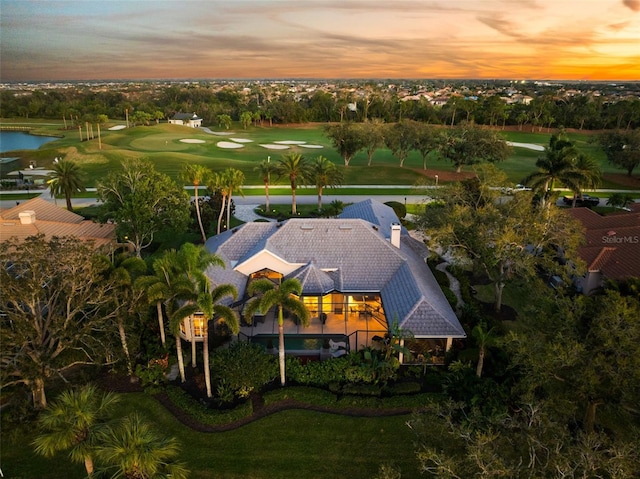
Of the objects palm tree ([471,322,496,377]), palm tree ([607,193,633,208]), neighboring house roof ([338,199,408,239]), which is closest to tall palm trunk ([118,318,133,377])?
palm tree ([471,322,496,377])

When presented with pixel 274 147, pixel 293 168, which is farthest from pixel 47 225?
pixel 274 147

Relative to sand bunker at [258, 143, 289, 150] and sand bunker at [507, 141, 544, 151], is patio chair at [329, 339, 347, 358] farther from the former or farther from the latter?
sand bunker at [507, 141, 544, 151]

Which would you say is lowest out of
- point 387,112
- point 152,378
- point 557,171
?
point 152,378

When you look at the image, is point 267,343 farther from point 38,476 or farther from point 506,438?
point 506,438

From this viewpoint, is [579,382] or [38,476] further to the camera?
[38,476]

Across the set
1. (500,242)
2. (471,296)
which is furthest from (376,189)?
(500,242)

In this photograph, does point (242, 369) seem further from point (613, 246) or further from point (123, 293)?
point (613, 246)
